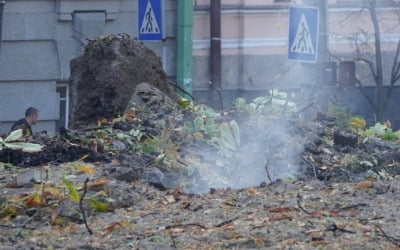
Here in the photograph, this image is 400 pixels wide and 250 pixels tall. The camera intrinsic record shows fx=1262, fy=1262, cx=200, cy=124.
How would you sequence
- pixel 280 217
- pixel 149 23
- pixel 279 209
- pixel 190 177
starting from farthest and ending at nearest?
pixel 149 23 → pixel 190 177 → pixel 279 209 → pixel 280 217

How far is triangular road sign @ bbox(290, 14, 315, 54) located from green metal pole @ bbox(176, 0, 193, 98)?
11.6 ft

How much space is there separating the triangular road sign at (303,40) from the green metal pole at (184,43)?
11.6 ft

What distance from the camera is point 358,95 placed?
826 inches

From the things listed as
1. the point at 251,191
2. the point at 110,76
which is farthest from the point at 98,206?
the point at 110,76

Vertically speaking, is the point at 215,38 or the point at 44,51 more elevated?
the point at 215,38

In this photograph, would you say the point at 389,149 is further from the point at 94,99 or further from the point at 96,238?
the point at 96,238

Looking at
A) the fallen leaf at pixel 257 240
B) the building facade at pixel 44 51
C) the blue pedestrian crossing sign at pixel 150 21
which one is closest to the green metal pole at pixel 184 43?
the building facade at pixel 44 51

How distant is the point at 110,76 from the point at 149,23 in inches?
193

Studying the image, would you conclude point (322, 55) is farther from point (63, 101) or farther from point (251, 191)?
point (251, 191)

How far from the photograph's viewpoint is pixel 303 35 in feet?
49.5

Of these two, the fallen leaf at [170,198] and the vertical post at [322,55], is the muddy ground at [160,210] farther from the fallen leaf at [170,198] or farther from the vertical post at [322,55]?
the vertical post at [322,55]

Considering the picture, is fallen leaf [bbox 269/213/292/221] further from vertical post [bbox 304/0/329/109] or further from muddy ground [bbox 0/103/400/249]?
vertical post [bbox 304/0/329/109]

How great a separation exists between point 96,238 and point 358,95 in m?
15.1

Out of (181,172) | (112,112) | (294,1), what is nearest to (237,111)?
(112,112)
